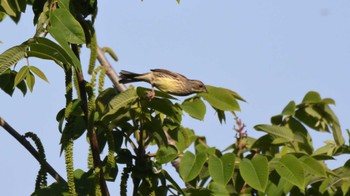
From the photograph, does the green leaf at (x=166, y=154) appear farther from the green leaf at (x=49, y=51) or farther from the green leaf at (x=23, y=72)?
Answer: the green leaf at (x=49, y=51)

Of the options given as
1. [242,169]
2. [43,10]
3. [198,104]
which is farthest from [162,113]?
[43,10]

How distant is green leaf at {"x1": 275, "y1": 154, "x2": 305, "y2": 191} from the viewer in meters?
3.92

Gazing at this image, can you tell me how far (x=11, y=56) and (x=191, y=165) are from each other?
3.85 ft

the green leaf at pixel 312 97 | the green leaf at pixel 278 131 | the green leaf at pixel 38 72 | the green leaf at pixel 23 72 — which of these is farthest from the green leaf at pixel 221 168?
the green leaf at pixel 312 97

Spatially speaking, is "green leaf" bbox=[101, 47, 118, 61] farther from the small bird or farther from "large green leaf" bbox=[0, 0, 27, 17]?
"large green leaf" bbox=[0, 0, 27, 17]

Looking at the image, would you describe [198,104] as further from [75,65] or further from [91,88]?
[75,65]

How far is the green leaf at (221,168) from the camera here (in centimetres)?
378

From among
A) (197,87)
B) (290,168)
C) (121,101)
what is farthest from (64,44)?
(290,168)

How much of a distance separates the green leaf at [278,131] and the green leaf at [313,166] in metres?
0.44

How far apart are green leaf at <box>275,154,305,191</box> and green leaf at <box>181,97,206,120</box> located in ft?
1.55

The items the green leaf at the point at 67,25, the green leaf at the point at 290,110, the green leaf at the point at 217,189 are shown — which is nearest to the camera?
the green leaf at the point at 67,25

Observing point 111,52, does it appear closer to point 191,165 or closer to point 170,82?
point 170,82

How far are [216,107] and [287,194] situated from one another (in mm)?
610

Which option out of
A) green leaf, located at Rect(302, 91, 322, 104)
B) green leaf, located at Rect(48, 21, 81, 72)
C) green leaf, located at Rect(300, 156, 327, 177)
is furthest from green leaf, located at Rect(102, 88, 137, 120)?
green leaf, located at Rect(302, 91, 322, 104)
